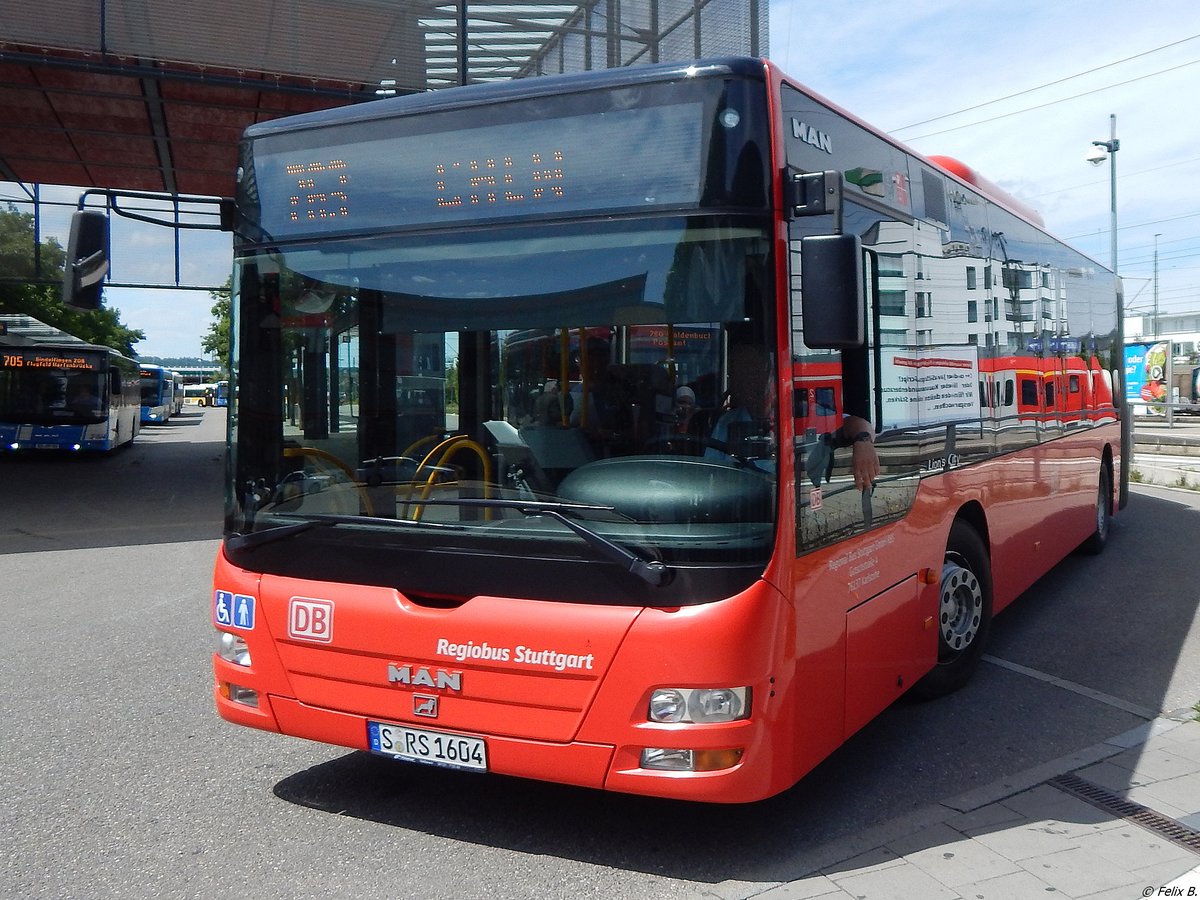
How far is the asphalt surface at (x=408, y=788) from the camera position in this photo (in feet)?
12.8

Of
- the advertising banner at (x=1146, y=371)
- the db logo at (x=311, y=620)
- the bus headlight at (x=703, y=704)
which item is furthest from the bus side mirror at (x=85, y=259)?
the advertising banner at (x=1146, y=371)

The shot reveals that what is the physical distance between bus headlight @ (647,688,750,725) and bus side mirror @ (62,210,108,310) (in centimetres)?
318

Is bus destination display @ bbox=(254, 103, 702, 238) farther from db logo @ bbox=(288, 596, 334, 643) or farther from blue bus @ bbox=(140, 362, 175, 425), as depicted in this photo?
blue bus @ bbox=(140, 362, 175, 425)

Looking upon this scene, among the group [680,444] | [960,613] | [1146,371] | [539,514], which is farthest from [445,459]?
[1146,371]

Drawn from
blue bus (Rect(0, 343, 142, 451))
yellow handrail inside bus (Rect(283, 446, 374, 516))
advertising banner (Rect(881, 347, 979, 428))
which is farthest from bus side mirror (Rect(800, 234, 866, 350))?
blue bus (Rect(0, 343, 142, 451))

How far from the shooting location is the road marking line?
584 centimetres

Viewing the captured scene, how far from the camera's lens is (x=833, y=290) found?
3.70 meters

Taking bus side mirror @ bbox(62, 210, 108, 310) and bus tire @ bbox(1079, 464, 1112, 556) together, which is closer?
bus side mirror @ bbox(62, 210, 108, 310)

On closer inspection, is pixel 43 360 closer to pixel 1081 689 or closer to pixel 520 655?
pixel 1081 689

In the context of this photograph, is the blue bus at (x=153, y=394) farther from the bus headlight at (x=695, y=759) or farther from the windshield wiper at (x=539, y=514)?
the bus headlight at (x=695, y=759)

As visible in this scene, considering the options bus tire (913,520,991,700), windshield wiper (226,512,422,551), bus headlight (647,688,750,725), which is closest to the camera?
bus headlight (647,688,750,725)

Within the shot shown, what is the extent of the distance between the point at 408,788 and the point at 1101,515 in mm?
8193

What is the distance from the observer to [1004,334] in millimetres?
6875

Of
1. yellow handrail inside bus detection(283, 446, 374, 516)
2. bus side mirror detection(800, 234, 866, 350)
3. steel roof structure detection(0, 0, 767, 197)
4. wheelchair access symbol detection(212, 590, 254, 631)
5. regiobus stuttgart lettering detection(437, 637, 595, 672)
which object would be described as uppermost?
steel roof structure detection(0, 0, 767, 197)
